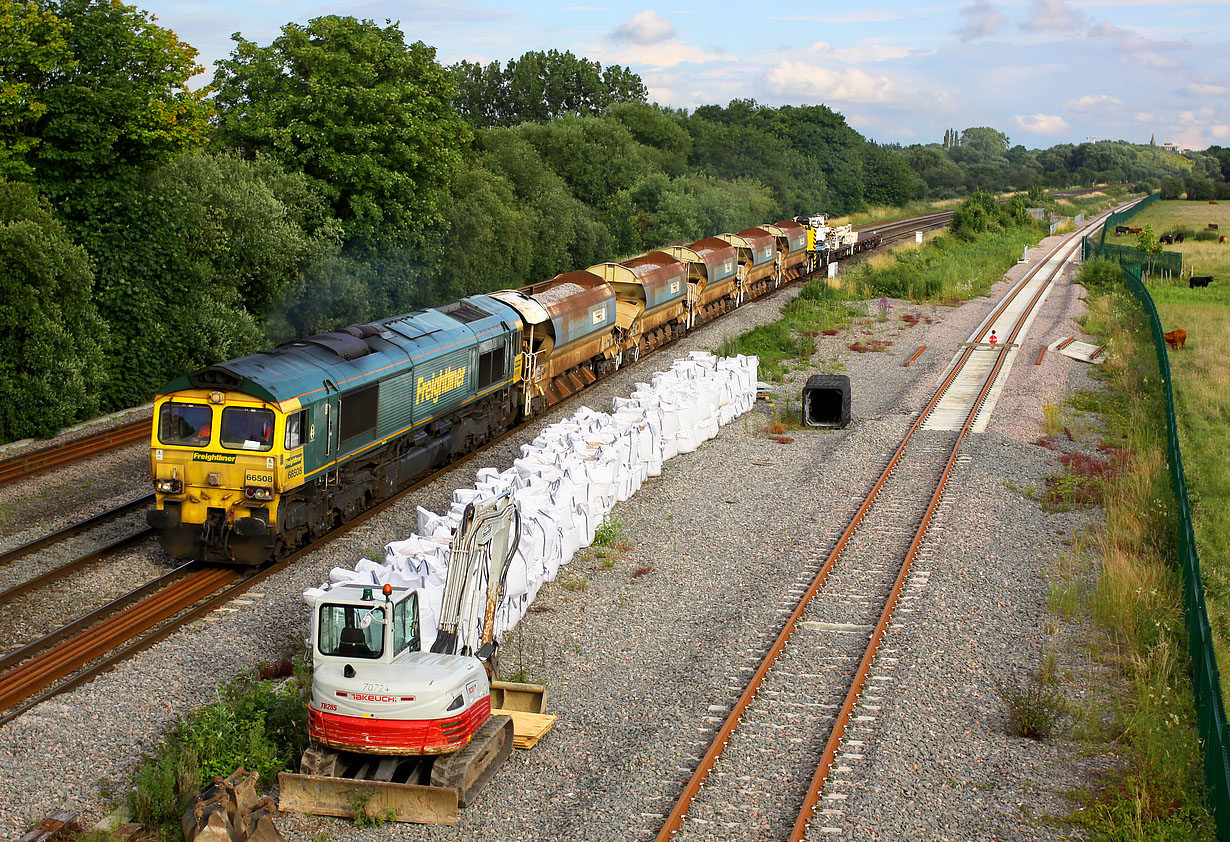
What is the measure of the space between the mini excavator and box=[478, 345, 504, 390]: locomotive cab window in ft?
41.6

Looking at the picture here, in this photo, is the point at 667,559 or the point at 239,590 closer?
the point at 239,590

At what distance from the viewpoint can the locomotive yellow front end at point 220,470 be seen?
52.8 feet

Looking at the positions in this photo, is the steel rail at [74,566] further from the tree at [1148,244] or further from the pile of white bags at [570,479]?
the tree at [1148,244]

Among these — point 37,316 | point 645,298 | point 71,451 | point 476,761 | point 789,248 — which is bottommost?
point 476,761

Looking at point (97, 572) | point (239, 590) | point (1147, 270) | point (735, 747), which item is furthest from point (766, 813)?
point (1147, 270)

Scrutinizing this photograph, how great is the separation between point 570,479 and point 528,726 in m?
6.70

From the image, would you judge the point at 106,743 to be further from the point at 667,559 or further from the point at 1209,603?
the point at 1209,603

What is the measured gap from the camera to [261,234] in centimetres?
3142

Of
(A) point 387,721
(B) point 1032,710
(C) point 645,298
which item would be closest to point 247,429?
(A) point 387,721

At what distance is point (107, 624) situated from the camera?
14.6 m

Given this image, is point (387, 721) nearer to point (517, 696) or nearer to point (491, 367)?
point (517, 696)

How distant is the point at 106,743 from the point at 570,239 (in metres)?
44.0

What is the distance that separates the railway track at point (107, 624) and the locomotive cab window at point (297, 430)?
2018 mm

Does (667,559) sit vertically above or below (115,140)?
below
